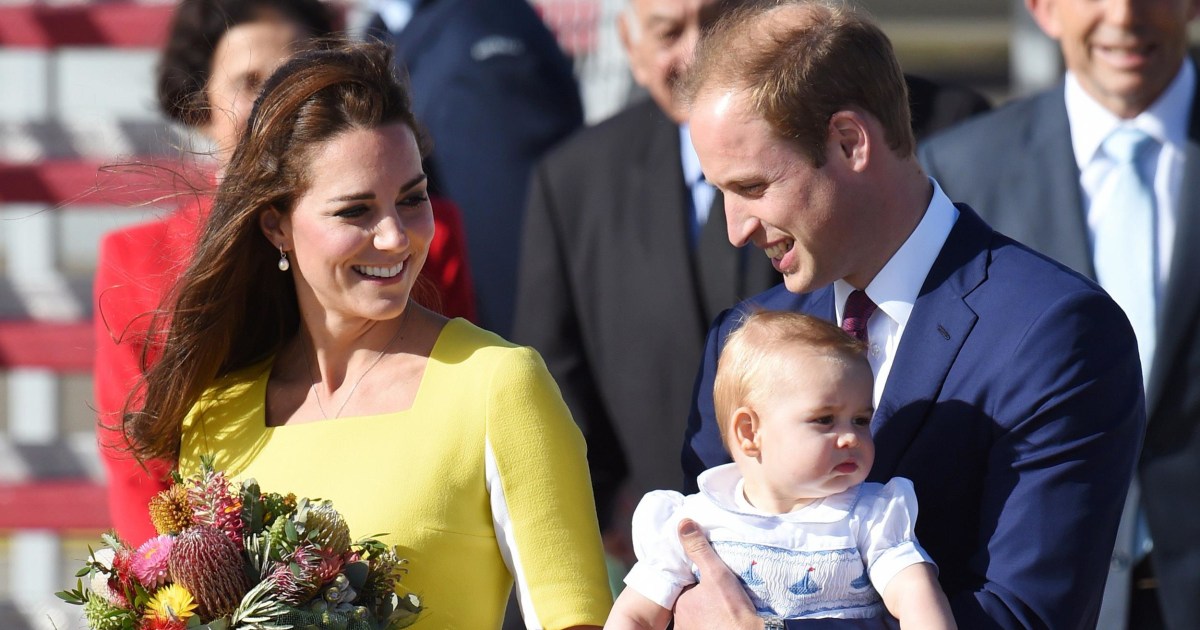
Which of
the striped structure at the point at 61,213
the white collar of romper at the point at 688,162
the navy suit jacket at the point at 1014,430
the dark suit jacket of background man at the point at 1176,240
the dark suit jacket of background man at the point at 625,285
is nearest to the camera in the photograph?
the navy suit jacket at the point at 1014,430

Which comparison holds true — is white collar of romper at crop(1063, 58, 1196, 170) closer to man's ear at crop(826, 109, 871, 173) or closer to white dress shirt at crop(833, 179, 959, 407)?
white dress shirt at crop(833, 179, 959, 407)

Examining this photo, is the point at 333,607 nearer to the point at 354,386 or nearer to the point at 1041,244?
the point at 354,386

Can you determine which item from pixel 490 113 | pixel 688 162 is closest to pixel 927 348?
pixel 688 162

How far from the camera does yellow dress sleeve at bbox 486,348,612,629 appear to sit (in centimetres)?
294

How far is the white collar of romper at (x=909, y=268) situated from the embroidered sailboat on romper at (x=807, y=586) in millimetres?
486

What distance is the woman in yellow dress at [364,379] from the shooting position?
2.96m

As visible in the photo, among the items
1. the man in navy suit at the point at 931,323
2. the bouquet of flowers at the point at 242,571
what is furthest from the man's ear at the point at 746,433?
the bouquet of flowers at the point at 242,571

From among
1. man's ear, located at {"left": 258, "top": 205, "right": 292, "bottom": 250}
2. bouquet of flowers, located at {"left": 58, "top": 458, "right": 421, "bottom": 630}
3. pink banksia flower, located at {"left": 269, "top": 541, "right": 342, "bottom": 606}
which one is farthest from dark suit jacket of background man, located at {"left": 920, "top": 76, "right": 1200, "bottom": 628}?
pink banksia flower, located at {"left": 269, "top": 541, "right": 342, "bottom": 606}

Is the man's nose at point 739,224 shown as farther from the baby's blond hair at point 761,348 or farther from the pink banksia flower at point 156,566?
the pink banksia flower at point 156,566

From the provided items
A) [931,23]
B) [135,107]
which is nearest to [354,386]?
[135,107]

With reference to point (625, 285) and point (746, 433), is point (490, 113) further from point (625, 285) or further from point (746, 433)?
point (746, 433)

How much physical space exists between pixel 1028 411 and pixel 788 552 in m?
0.44

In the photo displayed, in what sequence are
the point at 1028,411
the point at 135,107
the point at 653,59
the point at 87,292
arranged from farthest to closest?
1. the point at 135,107
2. the point at 87,292
3. the point at 653,59
4. the point at 1028,411

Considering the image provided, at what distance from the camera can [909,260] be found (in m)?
2.82
